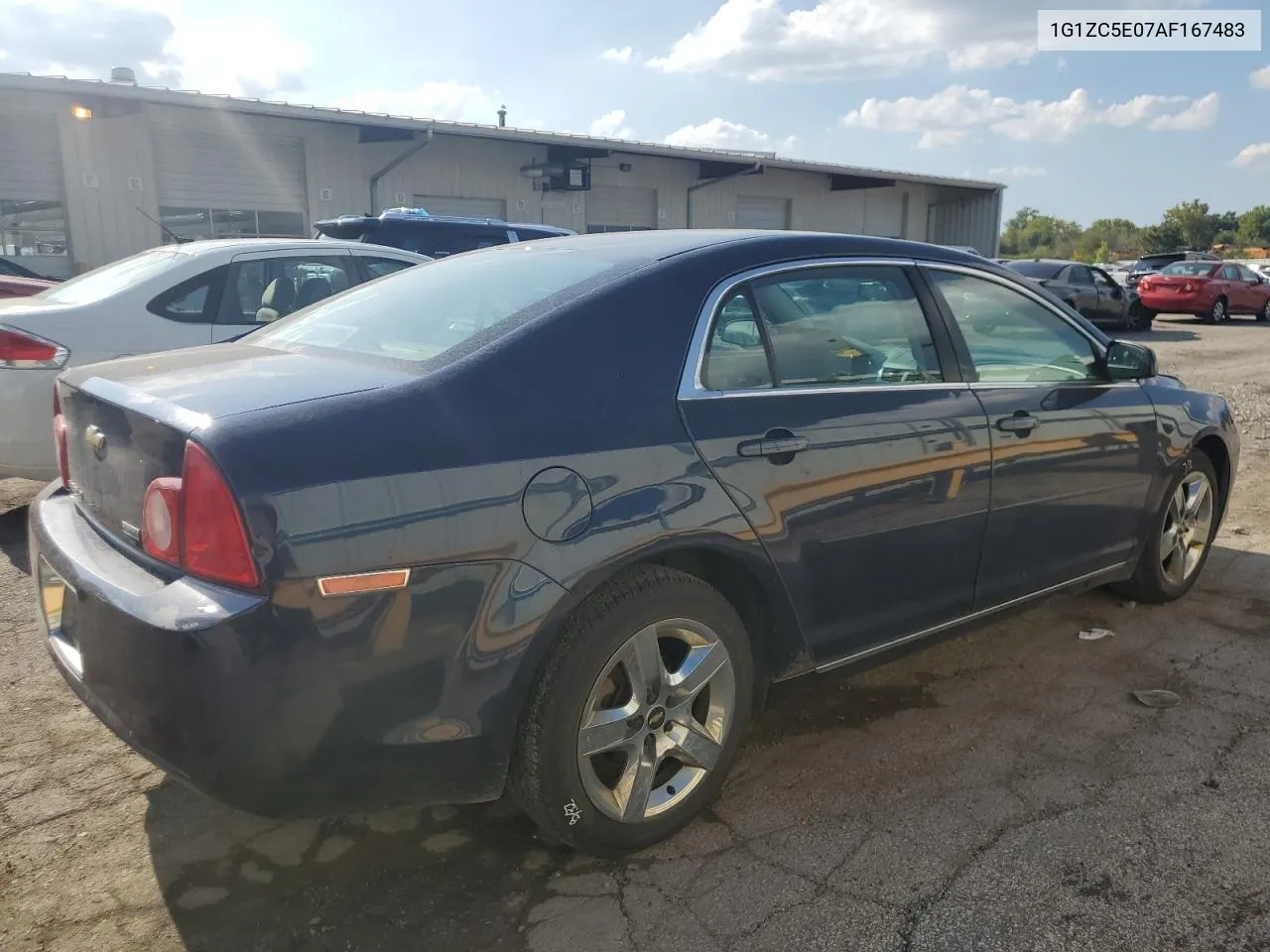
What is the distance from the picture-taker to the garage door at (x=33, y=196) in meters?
14.7

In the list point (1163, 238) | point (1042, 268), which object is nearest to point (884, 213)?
point (1042, 268)

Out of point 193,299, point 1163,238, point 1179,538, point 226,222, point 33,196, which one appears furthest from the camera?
point 1163,238

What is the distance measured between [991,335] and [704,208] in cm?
2169

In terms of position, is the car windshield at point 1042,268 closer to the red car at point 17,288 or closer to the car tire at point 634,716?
the red car at point 17,288

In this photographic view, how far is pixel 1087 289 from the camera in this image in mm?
18969

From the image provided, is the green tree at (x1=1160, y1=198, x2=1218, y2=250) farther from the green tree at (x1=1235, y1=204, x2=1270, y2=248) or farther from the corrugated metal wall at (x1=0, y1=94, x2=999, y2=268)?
the corrugated metal wall at (x1=0, y1=94, x2=999, y2=268)

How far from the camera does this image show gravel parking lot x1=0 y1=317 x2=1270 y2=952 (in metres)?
2.33

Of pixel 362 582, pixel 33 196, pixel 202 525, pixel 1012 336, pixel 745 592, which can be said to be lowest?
pixel 745 592

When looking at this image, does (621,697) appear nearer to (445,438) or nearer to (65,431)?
(445,438)

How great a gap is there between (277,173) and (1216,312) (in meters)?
21.0

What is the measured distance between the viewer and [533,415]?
231 centimetres

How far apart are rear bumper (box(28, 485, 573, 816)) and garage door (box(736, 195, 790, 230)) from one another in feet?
77.7

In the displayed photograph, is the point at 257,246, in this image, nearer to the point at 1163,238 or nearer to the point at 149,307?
the point at 149,307

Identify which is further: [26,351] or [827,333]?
[26,351]
